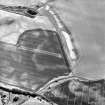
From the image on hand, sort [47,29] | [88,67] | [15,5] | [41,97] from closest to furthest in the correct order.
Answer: [41,97] < [88,67] < [47,29] < [15,5]

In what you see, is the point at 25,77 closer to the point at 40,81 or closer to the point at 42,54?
the point at 40,81

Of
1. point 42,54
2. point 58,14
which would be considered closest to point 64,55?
point 42,54

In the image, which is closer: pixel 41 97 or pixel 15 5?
pixel 41 97

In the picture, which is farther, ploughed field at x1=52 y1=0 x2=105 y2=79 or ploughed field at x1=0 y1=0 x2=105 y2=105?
ploughed field at x1=52 y1=0 x2=105 y2=79

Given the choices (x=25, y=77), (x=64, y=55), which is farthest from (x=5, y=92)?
(x=64, y=55)

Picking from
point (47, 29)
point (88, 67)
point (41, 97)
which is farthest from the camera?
point (47, 29)

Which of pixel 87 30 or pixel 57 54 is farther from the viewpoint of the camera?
pixel 87 30

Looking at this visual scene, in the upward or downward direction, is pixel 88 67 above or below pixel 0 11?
below

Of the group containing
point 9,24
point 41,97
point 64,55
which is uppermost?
point 9,24

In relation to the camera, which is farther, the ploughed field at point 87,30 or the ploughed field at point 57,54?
the ploughed field at point 87,30

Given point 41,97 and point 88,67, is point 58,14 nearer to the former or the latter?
point 88,67
